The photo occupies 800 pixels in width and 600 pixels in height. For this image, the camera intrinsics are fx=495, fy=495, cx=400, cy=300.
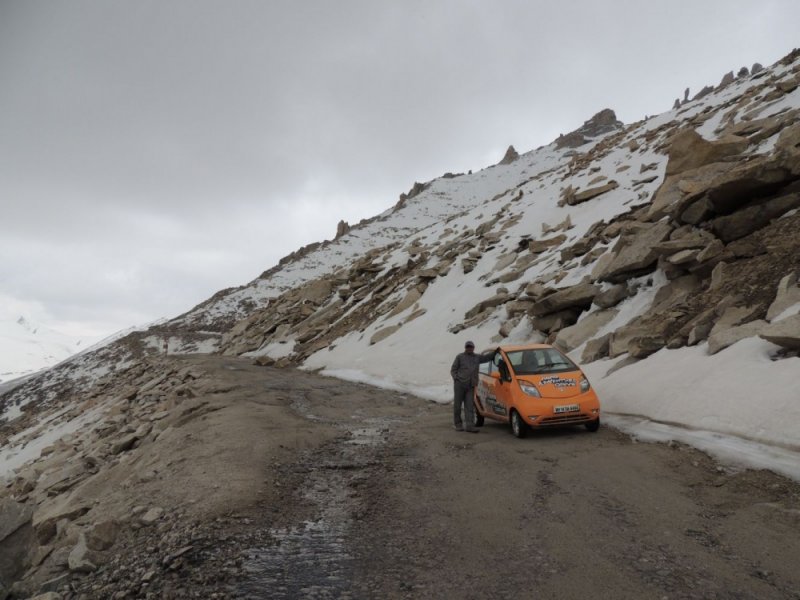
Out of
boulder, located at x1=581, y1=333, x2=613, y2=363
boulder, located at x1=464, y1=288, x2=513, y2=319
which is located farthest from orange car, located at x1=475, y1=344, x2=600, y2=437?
boulder, located at x1=464, y1=288, x2=513, y2=319

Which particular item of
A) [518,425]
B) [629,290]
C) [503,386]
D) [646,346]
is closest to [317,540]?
[518,425]

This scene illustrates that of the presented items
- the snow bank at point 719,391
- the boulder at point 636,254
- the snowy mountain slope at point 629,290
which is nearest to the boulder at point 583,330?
the snowy mountain slope at point 629,290

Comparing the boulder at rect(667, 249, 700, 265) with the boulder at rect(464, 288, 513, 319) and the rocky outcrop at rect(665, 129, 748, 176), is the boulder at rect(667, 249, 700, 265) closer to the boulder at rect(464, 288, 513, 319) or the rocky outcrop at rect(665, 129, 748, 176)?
the rocky outcrop at rect(665, 129, 748, 176)

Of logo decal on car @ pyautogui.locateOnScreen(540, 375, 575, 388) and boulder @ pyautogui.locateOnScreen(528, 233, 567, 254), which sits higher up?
boulder @ pyautogui.locateOnScreen(528, 233, 567, 254)

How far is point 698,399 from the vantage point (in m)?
8.20

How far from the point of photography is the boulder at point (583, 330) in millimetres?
14438

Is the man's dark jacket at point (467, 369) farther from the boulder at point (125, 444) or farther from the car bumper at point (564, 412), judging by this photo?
the boulder at point (125, 444)

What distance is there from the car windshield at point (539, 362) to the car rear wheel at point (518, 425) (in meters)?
0.89

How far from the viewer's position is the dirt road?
156 inches

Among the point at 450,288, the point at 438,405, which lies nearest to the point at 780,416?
the point at 438,405

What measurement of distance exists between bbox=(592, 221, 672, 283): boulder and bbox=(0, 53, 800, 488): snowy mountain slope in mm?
61

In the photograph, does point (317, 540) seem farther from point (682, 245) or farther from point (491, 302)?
point (491, 302)

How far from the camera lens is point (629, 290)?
14.6m

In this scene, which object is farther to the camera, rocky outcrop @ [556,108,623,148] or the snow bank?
rocky outcrop @ [556,108,623,148]
